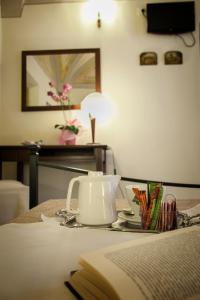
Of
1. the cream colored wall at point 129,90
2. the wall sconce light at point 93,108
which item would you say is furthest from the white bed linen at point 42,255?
the cream colored wall at point 129,90

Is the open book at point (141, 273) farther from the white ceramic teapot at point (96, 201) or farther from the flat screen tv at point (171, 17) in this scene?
the flat screen tv at point (171, 17)

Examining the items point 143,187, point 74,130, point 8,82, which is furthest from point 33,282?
point 8,82

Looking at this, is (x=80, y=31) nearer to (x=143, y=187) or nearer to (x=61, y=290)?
(x=143, y=187)

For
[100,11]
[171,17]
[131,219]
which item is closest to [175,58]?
[171,17]

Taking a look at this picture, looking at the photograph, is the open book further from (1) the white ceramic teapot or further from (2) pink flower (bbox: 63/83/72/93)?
(2) pink flower (bbox: 63/83/72/93)

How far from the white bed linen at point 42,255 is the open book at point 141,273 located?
1.4 inches

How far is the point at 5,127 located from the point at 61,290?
7.88 feet

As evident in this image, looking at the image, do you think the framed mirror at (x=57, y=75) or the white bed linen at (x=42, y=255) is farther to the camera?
the framed mirror at (x=57, y=75)

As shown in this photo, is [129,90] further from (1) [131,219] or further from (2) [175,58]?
(1) [131,219]

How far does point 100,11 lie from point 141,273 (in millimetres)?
2691

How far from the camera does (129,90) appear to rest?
8.20 feet

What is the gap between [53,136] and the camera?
2.53 meters

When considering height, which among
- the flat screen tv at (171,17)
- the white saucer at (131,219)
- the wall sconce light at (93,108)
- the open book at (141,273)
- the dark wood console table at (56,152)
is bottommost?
the white saucer at (131,219)

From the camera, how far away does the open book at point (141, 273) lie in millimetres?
304
